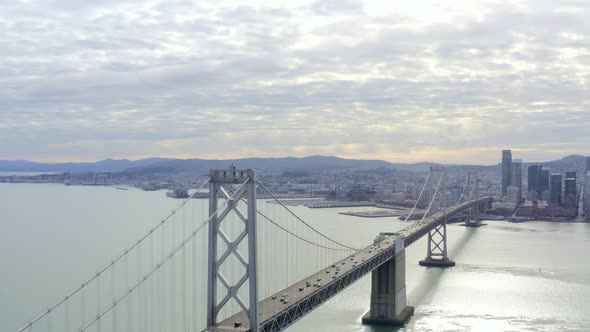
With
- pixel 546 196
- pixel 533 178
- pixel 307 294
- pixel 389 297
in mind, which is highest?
pixel 533 178

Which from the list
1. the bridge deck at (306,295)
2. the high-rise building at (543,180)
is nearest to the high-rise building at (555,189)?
the high-rise building at (543,180)

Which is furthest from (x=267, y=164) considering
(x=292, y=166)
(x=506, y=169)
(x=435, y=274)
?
(x=435, y=274)

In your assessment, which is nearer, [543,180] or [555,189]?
[555,189]

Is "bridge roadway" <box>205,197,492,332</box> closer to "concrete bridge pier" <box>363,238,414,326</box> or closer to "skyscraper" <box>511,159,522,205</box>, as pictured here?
"concrete bridge pier" <box>363,238,414,326</box>

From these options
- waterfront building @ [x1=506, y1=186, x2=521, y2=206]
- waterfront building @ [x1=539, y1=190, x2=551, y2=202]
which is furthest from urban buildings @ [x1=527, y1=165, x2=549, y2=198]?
waterfront building @ [x1=506, y1=186, x2=521, y2=206]

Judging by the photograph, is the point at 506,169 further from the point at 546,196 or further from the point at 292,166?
the point at 292,166

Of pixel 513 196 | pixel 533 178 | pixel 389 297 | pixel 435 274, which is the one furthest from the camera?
pixel 533 178

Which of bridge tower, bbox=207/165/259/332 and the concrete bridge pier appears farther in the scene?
the concrete bridge pier
